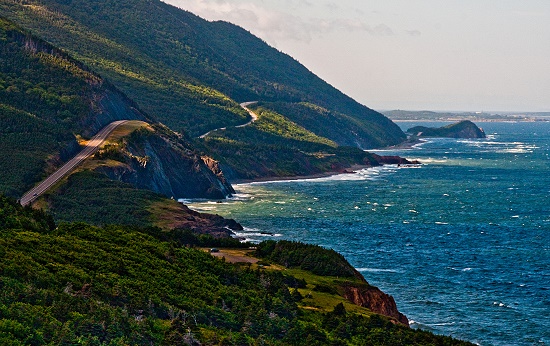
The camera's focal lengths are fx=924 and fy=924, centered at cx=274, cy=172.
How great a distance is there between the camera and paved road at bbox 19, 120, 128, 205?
461 ft

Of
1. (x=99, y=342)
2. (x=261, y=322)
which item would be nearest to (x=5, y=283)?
(x=99, y=342)

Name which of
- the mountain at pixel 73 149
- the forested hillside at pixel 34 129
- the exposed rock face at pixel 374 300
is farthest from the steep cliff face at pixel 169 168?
the exposed rock face at pixel 374 300

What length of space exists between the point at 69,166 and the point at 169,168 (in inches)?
1220

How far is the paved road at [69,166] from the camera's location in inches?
5536

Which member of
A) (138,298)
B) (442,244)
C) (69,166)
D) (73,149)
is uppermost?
(73,149)

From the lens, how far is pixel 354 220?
15312 centimetres

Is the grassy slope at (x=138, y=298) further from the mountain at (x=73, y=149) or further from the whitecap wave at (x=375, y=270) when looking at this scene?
the mountain at (x=73, y=149)

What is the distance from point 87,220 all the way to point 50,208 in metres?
6.31

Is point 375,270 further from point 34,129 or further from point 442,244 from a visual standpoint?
point 34,129

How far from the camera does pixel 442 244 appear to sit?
129 metres

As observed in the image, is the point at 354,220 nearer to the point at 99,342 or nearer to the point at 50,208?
the point at 50,208

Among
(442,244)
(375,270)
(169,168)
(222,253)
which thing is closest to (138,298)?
(222,253)

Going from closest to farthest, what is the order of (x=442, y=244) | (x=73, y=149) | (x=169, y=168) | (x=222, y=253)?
1. (x=222, y=253)
2. (x=442, y=244)
3. (x=73, y=149)
4. (x=169, y=168)

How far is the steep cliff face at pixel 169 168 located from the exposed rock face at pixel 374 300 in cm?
8387
